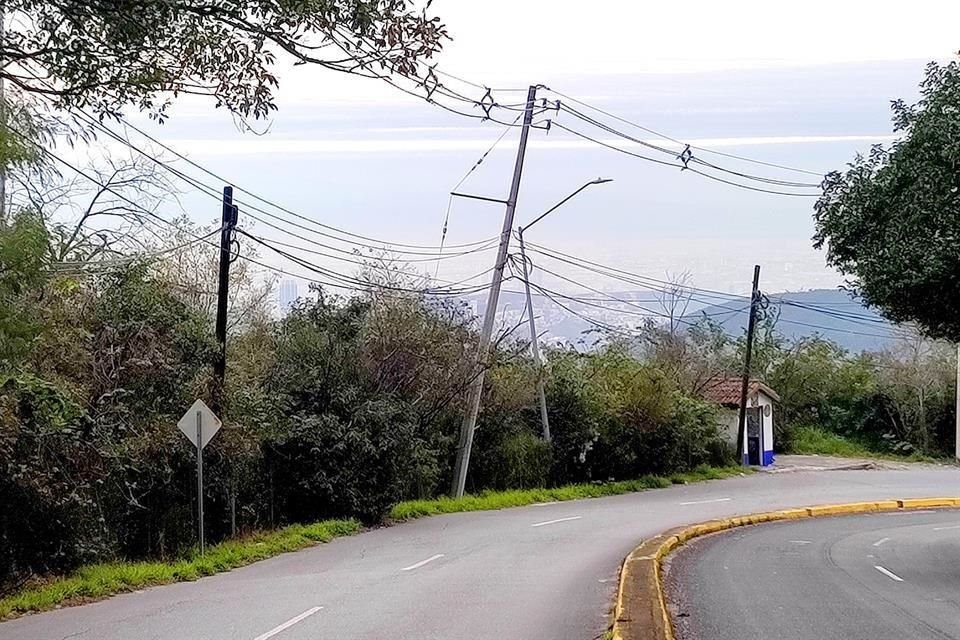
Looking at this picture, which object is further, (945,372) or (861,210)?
(945,372)

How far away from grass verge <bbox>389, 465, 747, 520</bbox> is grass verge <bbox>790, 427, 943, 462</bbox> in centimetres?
1161

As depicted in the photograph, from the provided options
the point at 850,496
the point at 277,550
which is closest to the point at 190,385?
the point at 277,550

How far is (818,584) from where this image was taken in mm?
16453

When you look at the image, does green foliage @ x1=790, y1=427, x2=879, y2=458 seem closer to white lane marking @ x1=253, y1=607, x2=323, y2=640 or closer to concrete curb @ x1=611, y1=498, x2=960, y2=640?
concrete curb @ x1=611, y1=498, x2=960, y2=640

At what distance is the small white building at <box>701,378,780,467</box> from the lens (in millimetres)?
49156

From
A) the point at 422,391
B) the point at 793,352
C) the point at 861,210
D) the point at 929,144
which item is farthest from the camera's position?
the point at 793,352

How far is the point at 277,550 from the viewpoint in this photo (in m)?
21.8

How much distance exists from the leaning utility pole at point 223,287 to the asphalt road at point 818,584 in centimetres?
892

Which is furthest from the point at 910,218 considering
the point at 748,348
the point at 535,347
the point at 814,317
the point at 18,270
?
the point at 814,317

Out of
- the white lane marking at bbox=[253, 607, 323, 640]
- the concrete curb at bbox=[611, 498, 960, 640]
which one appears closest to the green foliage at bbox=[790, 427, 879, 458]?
the concrete curb at bbox=[611, 498, 960, 640]

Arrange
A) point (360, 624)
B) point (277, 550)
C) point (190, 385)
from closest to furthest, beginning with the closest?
point (360, 624) < point (190, 385) < point (277, 550)

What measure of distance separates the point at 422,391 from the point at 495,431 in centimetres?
654

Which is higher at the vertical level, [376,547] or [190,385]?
[190,385]

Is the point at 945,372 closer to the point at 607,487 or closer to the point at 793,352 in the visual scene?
the point at 793,352
